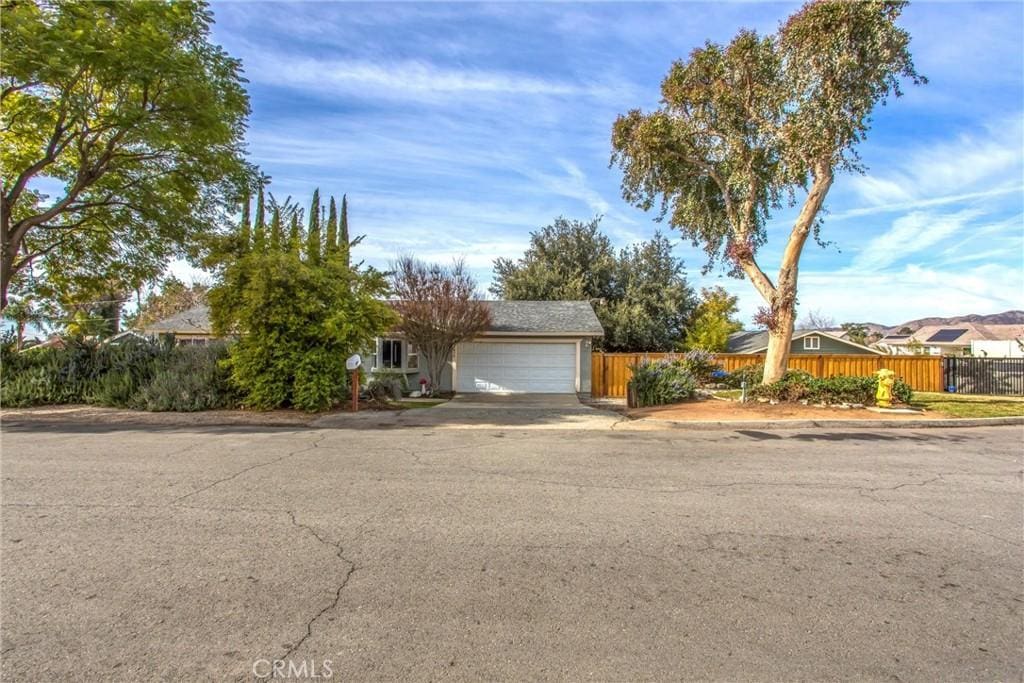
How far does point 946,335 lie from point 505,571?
75697mm

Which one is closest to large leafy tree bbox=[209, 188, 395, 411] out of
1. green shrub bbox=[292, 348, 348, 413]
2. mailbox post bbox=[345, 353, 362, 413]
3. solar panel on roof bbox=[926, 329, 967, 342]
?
green shrub bbox=[292, 348, 348, 413]

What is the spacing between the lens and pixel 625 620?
3.29 metres

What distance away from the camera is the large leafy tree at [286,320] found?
539 inches

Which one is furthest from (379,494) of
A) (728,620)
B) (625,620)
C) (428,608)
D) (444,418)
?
(444,418)

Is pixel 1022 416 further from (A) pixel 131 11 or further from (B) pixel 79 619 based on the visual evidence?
(A) pixel 131 11

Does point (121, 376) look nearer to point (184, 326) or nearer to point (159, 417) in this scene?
point (159, 417)

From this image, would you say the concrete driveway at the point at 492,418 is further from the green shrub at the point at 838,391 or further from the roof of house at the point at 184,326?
the roof of house at the point at 184,326

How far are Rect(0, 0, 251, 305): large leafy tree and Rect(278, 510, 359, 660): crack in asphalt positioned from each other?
41.1 ft

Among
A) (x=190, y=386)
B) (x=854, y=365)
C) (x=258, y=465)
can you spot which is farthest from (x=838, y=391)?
(x=190, y=386)

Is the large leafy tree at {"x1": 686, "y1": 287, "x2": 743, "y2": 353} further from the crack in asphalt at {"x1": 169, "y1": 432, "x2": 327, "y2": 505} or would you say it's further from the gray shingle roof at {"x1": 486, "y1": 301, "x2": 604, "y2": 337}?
the crack in asphalt at {"x1": 169, "y1": 432, "x2": 327, "y2": 505}

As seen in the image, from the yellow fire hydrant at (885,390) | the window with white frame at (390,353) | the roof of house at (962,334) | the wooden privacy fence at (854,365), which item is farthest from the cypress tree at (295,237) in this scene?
the roof of house at (962,334)

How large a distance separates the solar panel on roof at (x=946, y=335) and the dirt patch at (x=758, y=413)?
60.4 meters

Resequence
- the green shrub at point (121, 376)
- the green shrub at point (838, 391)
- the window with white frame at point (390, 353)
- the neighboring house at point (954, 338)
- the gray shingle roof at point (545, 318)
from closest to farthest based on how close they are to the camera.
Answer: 1. the green shrub at point (121, 376)
2. the green shrub at point (838, 391)
3. the window with white frame at point (390, 353)
4. the gray shingle roof at point (545, 318)
5. the neighboring house at point (954, 338)

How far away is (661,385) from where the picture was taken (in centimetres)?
1625
